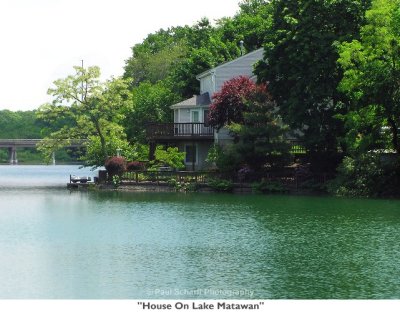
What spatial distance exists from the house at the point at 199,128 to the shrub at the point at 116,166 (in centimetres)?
606

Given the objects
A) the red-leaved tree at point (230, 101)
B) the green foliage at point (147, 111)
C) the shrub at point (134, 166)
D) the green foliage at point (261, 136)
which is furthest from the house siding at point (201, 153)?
the green foliage at point (147, 111)

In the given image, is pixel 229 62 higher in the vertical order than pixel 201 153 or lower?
higher

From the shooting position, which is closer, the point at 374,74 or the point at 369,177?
the point at 374,74

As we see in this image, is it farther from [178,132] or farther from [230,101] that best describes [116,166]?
[230,101]

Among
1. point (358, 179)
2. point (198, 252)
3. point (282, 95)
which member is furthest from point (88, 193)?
point (198, 252)

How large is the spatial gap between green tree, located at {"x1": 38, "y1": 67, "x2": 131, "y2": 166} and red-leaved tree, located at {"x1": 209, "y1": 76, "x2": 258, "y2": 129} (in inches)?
468

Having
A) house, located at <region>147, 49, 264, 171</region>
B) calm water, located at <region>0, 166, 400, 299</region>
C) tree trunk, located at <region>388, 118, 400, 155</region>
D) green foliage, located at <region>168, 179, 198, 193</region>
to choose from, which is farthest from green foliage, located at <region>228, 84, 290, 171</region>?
house, located at <region>147, 49, 264, 171</region>

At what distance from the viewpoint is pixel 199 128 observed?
243 ft

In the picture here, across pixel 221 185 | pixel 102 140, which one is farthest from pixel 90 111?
pixel 221 185

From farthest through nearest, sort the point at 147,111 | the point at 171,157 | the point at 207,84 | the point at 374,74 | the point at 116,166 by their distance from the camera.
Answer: the point at 147,111
the point at 207,84
the point at 171,157
the point at 116,166
the point at 374,74

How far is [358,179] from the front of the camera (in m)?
56.2

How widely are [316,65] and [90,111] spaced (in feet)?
80.3

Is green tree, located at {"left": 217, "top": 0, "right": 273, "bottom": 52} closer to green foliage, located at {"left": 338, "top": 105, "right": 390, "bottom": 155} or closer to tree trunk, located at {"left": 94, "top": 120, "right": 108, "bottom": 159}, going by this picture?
tree trunk, located at {"left": 94, "top": 120, "right": 108, "bottom": 159}

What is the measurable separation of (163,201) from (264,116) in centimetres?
1147
